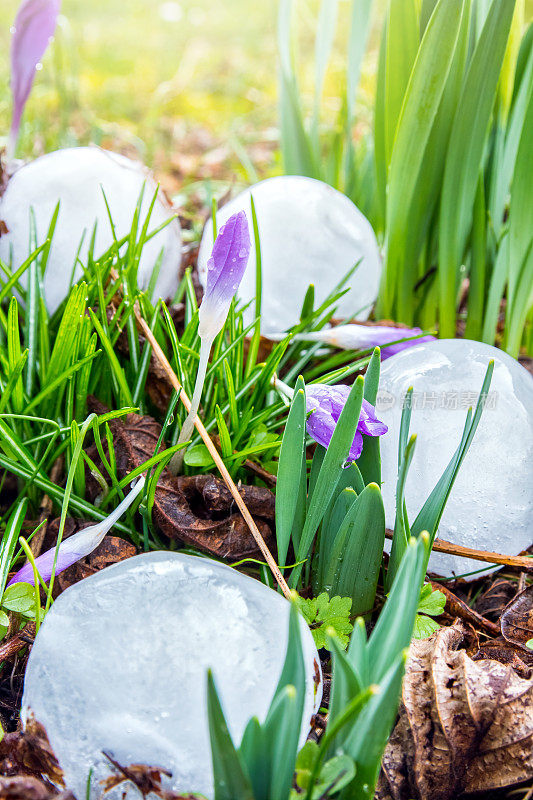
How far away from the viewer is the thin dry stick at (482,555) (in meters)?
1.24

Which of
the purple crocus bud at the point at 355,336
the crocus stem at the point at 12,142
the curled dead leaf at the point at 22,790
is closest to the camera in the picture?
the curled dead leaf at the point at 22,790

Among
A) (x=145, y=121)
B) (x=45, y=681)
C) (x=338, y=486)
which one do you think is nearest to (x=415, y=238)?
(x=338, y=486)

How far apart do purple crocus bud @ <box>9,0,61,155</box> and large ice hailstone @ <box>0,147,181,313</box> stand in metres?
0.20

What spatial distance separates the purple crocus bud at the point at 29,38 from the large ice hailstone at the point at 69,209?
7.8 inches

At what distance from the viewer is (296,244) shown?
5.58 ft

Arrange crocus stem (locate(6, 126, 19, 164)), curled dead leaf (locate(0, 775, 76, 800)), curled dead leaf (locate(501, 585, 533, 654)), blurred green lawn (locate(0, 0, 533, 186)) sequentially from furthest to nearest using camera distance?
blurred green lawn (locate(0, 0, 533, 186)) → crocus stem (locate(6, 126, 19, 164)) → curled dead leaf (locate(501, 585, 533, 654)) → curled dead leaf (locate(0, 775, 76, 800))

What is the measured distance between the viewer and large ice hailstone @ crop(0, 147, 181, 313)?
64.4 inches

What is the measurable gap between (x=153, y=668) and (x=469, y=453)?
705 millimetres

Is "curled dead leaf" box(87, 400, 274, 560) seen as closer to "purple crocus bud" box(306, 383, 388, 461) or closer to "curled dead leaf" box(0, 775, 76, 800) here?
"purple crocus bud" box(306, 383, 388, 461)

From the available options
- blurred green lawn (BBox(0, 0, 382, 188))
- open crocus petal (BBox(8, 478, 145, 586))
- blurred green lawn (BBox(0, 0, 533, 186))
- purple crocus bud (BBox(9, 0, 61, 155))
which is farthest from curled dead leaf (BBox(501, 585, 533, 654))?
blurred green lawn (BBox(0, 0, 533, 186))

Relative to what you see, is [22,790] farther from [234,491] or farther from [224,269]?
[224,269]

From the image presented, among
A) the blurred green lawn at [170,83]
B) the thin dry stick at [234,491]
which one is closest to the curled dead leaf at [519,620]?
the thin dry stick at [234,491]

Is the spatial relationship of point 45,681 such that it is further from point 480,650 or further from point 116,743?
point 480,650

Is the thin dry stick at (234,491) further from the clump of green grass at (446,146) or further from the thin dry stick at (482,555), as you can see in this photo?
the clump of green grass at (446,146)
